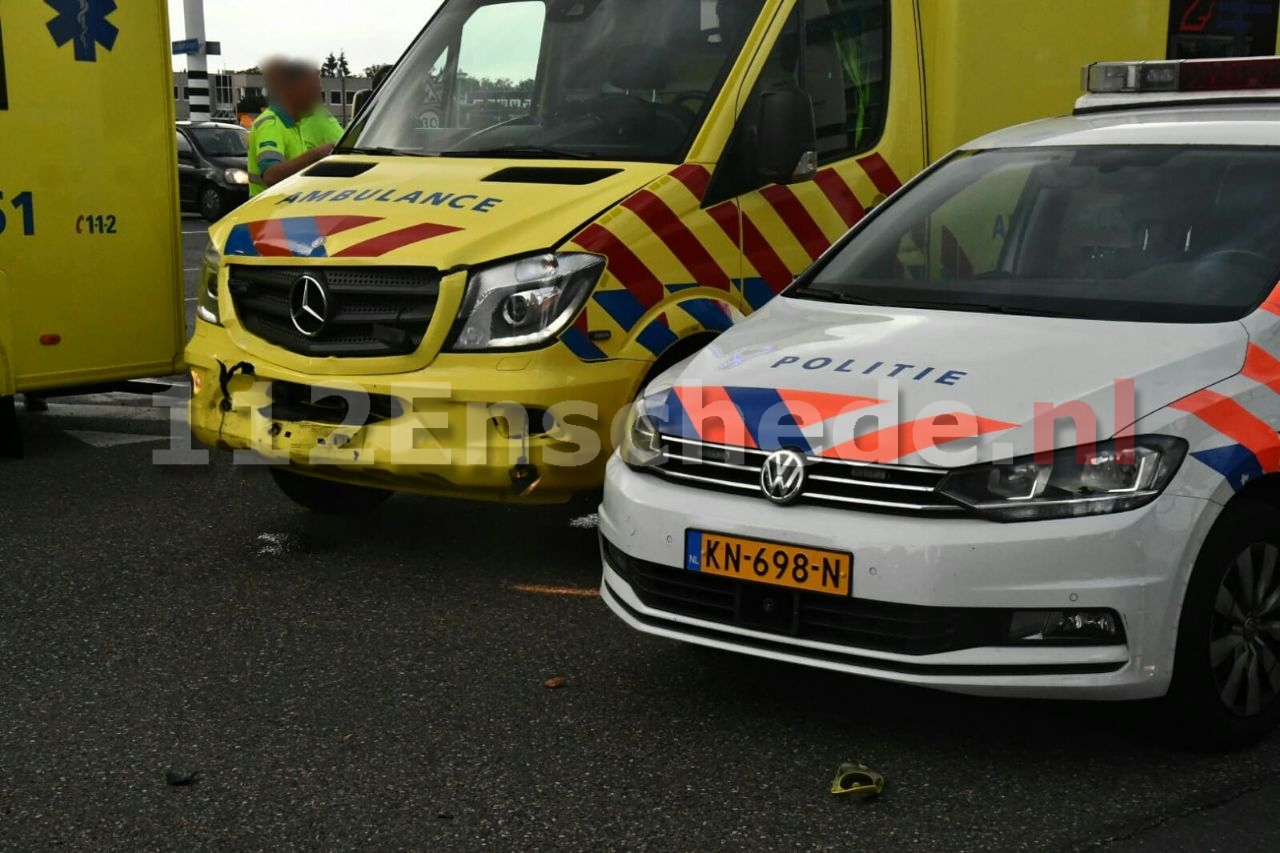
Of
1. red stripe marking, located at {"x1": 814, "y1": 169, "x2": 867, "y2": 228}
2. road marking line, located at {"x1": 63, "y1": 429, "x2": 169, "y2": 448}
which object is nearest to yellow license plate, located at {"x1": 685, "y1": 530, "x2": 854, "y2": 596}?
red stripe marking, located at {"x1": 814, "y1": 169, "x2": 867, "y2": 228}

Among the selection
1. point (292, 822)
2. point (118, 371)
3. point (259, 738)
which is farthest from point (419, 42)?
point (292, 822)

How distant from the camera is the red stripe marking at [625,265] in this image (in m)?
5.55

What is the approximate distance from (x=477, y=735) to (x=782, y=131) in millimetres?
2613

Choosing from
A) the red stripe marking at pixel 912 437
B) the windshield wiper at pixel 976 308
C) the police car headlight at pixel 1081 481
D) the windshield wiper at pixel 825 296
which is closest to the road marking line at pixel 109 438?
the windshield wiper at pixel 825 296

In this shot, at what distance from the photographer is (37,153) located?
24.8 ft

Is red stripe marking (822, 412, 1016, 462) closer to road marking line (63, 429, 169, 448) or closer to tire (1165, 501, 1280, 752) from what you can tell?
tire (1165, 501, 1280, 752)

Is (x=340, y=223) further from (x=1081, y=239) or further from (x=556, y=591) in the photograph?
(x=1081, y=239)

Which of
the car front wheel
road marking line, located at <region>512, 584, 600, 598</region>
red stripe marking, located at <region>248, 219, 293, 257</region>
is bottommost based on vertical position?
the car front wheel

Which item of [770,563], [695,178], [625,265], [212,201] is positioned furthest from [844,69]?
[212,201]

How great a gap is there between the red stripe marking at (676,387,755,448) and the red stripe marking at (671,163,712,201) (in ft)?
5.05

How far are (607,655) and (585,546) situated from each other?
1.40 metres

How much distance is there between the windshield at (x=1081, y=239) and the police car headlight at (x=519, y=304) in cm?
75

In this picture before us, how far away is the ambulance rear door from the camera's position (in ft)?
24.7

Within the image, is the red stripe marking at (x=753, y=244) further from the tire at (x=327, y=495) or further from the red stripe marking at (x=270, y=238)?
the tire at (x=327, y=495)
